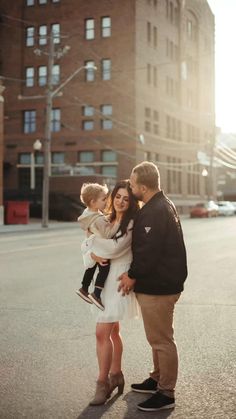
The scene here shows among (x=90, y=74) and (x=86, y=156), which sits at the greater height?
(x=90, y=74)

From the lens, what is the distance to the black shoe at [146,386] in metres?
4.39

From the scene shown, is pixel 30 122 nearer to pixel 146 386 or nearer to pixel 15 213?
pixel 15 213

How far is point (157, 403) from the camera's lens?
404 cm

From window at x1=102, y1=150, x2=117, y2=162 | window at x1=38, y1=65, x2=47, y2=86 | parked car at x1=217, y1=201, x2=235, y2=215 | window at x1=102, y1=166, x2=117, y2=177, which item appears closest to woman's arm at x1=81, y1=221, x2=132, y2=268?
window at x1=102, y1=166, x2=117, y2=177

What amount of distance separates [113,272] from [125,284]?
0.57 feet

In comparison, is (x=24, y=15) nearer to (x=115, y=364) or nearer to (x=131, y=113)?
(x=131, y=113)

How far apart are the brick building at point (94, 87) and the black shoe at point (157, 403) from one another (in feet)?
138

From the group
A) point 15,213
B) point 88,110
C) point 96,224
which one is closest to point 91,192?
→ point 96,224

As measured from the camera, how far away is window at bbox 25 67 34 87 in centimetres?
5431

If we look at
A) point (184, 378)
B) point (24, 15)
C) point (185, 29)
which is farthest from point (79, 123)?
point (184, 378)

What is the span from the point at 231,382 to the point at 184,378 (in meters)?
0.39

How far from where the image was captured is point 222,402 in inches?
163

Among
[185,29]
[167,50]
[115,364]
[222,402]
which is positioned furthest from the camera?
[185,29]

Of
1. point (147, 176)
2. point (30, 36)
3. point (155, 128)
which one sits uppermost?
point (30, 36)
